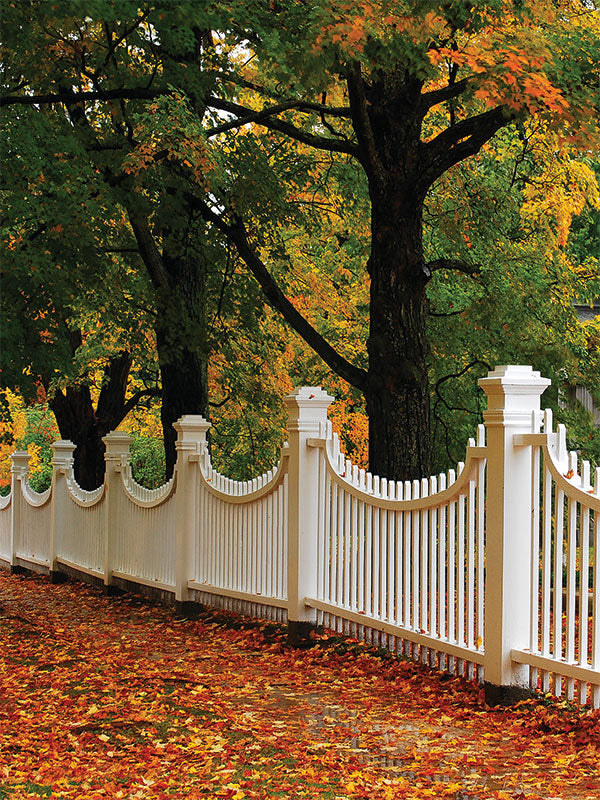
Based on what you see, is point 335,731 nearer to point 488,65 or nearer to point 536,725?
point 536,725

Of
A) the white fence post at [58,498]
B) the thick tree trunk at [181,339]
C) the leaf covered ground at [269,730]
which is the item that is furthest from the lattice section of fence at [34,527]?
the leaf covered ground at [269,730]

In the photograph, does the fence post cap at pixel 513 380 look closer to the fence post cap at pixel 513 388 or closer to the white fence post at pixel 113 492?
the fence post cap at pixel 513 388

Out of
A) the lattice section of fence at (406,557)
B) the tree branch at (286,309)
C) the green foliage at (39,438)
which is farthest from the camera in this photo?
the green foliage at (39,438)

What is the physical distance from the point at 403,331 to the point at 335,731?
17.9 ft

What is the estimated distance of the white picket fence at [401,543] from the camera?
6340 millimetres

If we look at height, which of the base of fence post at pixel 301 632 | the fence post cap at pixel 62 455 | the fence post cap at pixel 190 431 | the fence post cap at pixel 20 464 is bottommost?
the base of fence post at pixel 301 632

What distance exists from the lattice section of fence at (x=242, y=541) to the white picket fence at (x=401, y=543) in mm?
20

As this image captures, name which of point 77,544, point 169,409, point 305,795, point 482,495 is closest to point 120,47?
point 169,409

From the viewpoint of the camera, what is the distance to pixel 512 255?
16172mm

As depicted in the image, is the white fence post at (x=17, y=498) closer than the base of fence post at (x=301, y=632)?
No

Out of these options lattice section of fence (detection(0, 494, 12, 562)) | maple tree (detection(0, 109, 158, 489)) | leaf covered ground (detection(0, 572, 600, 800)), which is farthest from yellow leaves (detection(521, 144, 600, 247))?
leaf covered ground (detection(0, 572, 600, 800))

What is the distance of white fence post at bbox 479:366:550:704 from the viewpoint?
650 cm

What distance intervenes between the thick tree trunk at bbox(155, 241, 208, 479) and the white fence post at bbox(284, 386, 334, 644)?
5.35 m

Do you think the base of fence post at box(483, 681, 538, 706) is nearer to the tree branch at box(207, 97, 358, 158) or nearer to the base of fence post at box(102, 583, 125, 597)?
the tree branch at box(207, 97, 358, 158)
